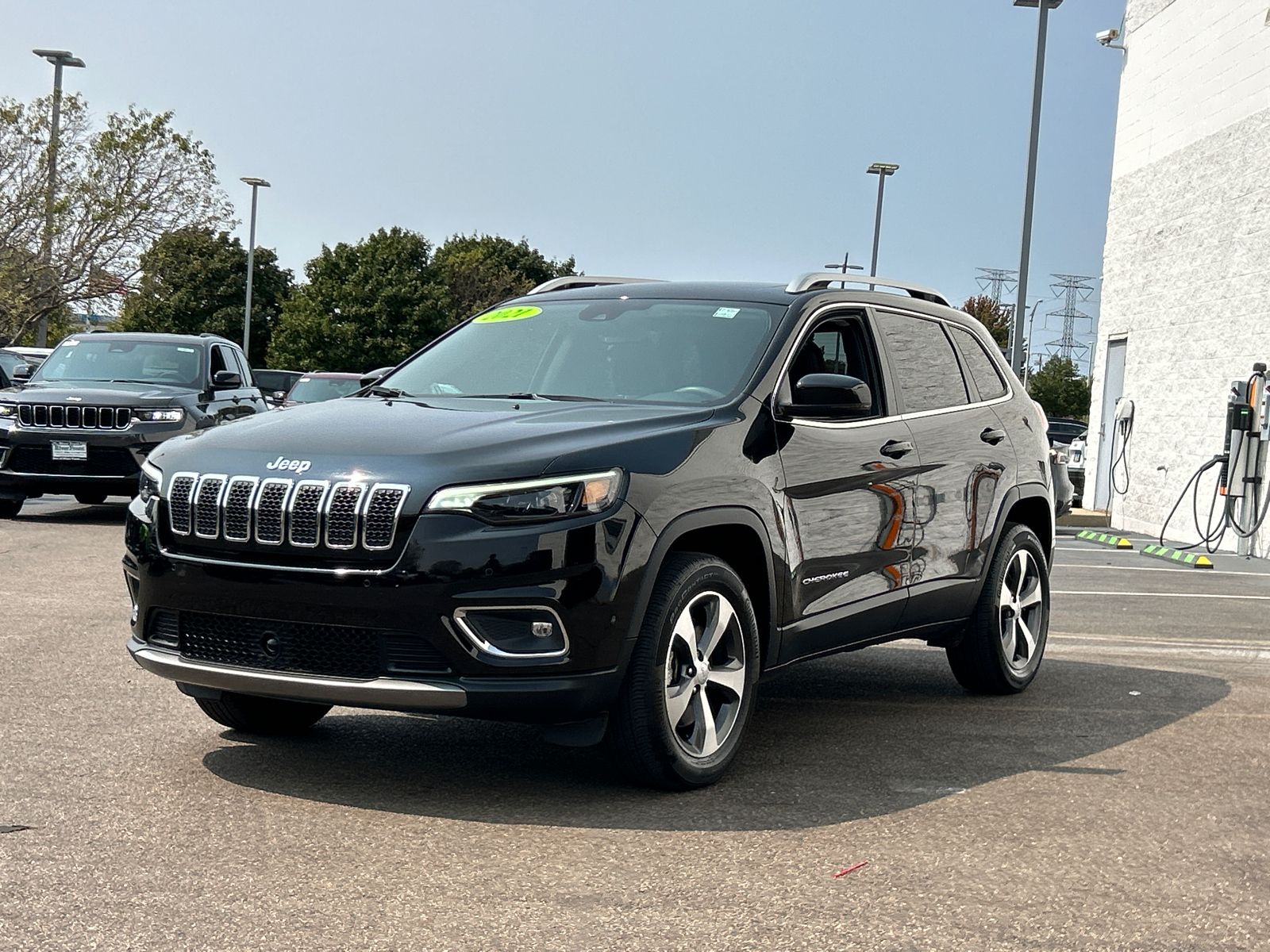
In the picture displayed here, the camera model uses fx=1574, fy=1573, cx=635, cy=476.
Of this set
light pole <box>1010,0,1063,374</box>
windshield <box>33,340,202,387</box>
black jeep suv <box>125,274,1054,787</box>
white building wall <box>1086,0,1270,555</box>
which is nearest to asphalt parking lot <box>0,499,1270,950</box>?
black jeep suv <box>125,274,1054,787</box>

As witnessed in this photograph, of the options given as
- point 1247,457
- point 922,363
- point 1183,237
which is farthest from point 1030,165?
point 922,363

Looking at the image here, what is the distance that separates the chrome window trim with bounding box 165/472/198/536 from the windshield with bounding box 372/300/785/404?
1.30 meters

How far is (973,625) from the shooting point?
7137 millimetres

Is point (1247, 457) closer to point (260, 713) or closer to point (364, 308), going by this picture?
point (260, 713)

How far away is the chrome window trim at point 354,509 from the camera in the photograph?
183 inches

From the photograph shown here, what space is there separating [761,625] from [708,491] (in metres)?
0.69

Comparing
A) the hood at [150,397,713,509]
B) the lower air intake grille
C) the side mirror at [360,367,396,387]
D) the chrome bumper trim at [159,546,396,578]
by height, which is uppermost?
the side mirror at [360,367,396,387]

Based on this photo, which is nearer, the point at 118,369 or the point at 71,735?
the point at 71,735

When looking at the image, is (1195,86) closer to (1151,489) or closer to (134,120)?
(1151,489)

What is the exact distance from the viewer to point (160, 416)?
1459 cm

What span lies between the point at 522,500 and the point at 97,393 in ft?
35.7

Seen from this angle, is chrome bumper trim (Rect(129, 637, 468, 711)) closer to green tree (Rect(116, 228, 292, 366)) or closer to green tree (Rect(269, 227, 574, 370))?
green tree (Rect(269, 227, 574, 370))

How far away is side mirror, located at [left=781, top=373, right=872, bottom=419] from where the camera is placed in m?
5.69

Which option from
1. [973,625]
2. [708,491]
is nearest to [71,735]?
[708,491]
